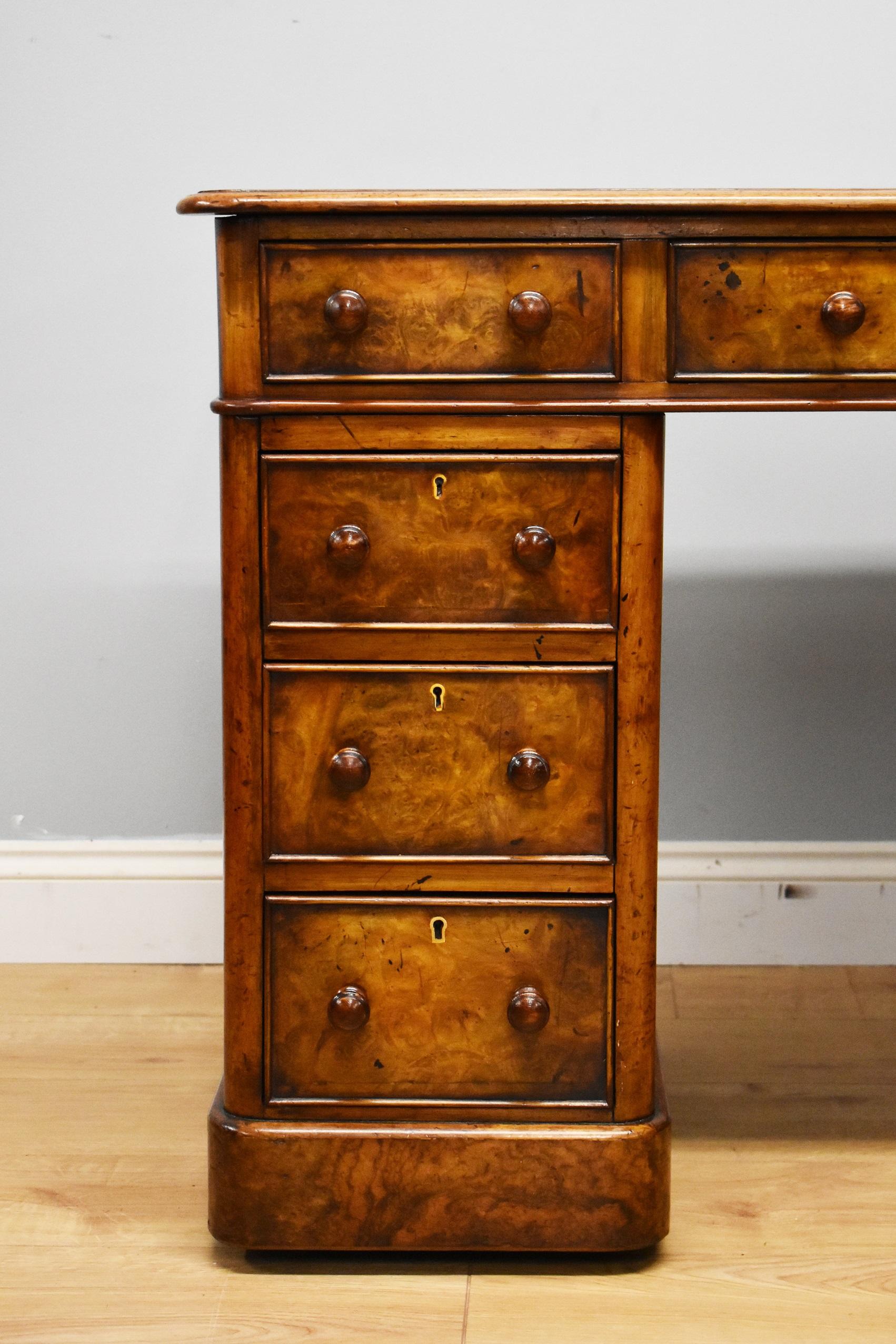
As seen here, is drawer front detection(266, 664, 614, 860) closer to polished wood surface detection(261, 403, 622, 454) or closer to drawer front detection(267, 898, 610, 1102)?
drawer front detection(267, 898, 610, 1102)

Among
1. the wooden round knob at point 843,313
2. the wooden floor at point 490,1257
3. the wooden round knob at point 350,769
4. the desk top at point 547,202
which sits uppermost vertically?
the desk top at point 547,202

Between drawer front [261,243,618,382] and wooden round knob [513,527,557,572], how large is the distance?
0.51 feet

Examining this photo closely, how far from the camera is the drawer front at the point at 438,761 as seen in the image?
1.44 m

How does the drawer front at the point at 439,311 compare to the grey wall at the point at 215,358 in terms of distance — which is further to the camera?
the grey wall at the point at 215,358

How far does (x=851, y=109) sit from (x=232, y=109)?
3.14ft

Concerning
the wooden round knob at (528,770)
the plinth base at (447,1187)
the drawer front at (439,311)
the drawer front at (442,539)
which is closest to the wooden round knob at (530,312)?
the drawer front at (439,311)

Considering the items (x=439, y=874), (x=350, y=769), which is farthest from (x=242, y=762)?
(x=439, y=874)

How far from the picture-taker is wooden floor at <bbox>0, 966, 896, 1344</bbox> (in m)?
1.39

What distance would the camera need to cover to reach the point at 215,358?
2.19 meters

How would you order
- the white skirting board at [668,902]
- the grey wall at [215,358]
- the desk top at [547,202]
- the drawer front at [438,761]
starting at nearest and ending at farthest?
the desk top at [547,202] < the drawer front at [438,761] < the grey wall at [215,358] < the white skirting board at [668,902]

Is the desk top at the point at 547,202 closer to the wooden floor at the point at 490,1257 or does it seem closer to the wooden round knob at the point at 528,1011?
the wooden round knob at the point at 528,1011

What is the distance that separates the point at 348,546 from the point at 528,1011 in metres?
0.52

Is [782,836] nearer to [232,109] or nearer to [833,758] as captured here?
[833,758]

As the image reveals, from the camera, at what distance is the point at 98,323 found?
2.20 metres
